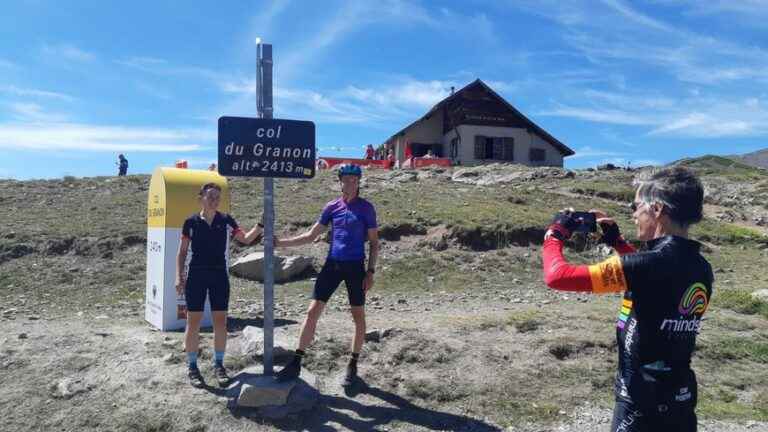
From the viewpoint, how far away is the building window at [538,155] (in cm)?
3841

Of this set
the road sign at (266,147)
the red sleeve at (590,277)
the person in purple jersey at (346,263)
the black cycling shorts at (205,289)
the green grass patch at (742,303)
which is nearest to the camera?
the red sleeve at (590,277)

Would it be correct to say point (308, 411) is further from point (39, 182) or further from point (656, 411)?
point (39, 182)

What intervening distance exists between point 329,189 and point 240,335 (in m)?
13.2

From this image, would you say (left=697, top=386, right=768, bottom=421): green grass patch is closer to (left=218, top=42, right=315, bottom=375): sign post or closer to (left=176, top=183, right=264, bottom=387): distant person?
(left=218, top=42, right=315, bottom=375): sign post

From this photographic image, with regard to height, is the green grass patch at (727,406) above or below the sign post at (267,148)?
below

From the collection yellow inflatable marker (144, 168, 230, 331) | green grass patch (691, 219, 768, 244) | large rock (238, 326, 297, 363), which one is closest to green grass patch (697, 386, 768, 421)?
large rock (238, 326, 297, 363)

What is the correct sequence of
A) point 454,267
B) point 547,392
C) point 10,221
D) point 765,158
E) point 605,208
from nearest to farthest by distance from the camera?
1. point 547,392
2. point 454,267
3. point 10,221
4. point 605,208
5. point 765,158

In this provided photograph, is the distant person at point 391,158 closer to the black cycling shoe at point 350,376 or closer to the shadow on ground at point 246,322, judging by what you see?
the shadow on ground at point 246,322

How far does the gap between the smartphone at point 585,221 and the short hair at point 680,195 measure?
1.20 feet

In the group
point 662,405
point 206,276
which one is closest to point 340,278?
point 206,276

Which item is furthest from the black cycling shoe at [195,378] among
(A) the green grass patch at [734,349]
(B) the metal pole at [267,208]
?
(A) the green grass patch at [734,349]

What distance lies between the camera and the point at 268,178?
201 inches

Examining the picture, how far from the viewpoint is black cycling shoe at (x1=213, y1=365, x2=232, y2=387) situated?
5.42m

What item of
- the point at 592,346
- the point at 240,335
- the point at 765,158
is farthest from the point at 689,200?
the point at 765,158
